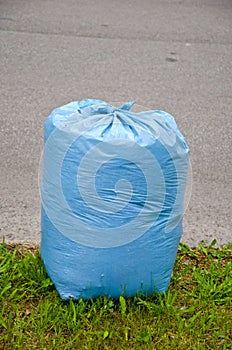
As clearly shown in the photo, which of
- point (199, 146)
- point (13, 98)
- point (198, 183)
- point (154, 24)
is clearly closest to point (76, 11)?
point (154, 24)

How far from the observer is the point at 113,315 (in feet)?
9.24

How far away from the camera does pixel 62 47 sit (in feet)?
21.2

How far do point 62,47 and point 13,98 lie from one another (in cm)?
145

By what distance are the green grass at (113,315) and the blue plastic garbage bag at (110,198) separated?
0.09 metres

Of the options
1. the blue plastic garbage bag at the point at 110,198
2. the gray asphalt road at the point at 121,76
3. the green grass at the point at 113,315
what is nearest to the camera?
the blue plastic garbage bag at the point at 110,198

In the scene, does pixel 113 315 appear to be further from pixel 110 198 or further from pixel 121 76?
pixel 121 76

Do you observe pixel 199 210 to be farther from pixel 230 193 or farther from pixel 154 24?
pixel 154 24

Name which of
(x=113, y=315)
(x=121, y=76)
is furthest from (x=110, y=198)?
(x=121, y=76)

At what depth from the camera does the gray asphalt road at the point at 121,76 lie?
12.9ft

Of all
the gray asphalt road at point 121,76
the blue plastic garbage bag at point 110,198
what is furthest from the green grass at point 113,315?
the gray asphalt road at point 121,76

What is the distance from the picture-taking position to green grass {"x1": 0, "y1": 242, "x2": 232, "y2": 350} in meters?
2.68

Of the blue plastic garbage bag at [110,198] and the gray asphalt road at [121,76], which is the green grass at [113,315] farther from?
the gray asphalt road at [121,76]


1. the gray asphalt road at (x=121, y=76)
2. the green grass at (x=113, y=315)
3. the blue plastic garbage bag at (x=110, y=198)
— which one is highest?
the blue plastic garbage bag at (x=110, y=198)

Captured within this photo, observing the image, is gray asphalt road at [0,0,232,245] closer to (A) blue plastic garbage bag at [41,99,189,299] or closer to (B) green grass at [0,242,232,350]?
(B) green grass at [0,242,232,350]
